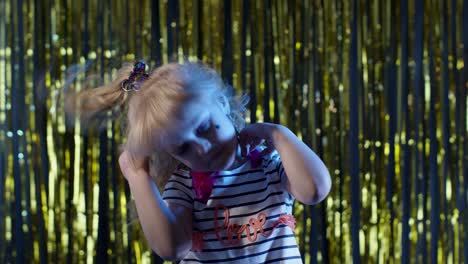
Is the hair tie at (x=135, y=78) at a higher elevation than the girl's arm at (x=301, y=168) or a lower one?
higher

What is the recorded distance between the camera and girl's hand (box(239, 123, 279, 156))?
1046 mm

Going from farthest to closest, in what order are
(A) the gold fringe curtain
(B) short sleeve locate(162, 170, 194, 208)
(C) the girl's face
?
(A) the gold fringe curtain → (B) short sleeve locate(162, 170, 194, 208) → (C) the girl's face

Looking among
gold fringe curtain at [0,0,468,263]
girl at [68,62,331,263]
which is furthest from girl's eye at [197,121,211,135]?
gold fringe curtain at [0,0,468,263]

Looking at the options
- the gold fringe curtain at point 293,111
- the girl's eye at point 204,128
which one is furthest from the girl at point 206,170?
the gold fringe curtain at point 293,111

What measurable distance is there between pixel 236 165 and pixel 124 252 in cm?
99

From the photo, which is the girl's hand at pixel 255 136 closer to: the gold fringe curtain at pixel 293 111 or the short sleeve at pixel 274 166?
the short sleeve at pixel 274 166

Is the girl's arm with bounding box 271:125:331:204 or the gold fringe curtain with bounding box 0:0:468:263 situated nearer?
the girl's arm with bounding box 271:125:331:204

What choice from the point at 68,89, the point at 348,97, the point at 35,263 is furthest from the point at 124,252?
the point at 68,89

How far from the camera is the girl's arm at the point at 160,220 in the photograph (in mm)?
1031

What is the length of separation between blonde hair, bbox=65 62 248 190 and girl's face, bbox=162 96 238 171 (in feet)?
0.04

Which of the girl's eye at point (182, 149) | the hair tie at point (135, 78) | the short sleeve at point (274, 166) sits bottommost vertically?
the short sleeve at point (274, 166)

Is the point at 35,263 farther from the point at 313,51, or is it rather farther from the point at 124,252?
the point at 313,51

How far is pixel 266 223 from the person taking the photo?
1053mm

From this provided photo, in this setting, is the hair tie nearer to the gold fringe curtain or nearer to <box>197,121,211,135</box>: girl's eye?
<box>197,121,211,135</box>: girl's eye
